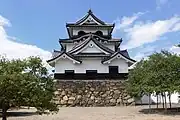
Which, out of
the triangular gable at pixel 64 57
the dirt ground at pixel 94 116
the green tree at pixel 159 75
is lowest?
the dirt ground at pixel 94 116

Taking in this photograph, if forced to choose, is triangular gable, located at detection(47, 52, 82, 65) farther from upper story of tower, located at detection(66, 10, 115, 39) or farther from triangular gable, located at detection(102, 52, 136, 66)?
upper story of tower, located at detection(66, 10, 115, 39)

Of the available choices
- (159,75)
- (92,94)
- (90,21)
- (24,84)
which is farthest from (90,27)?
(24,84)

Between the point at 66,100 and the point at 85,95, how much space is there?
200 cm

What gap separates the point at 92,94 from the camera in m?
30.7

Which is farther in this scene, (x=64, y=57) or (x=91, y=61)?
(x=91, y=61)

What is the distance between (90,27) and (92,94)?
10829 mm

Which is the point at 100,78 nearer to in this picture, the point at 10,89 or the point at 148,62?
the point at 148,62

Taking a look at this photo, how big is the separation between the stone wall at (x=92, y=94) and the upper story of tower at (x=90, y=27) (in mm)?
8758

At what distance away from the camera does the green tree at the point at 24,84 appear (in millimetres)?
9234

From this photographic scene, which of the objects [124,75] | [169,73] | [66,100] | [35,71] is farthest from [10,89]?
[124,75]

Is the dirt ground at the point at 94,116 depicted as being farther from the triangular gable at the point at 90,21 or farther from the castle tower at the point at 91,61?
the triangular gable at the point at 90,21

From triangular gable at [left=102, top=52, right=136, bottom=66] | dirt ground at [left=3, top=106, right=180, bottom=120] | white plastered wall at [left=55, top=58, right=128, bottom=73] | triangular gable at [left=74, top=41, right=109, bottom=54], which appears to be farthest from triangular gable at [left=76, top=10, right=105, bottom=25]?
dirt ground at [left=3, top=106, right=180, bottom=120]

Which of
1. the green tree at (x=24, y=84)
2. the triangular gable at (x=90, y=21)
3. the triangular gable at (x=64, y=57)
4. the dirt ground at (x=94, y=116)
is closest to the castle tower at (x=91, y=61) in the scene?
the triangular gable at (x=64, y=57)

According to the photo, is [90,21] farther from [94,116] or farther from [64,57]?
[94,116]
